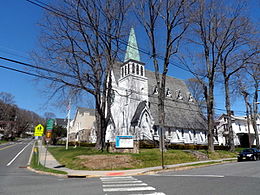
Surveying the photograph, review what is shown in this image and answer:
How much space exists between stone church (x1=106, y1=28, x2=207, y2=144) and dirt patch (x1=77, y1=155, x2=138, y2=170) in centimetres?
1638

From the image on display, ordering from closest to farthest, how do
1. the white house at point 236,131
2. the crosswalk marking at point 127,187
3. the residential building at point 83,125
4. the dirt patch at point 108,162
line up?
1. the crosswalk marking at point 127,187
2. the dirt patch at point 108,162
3. the white house at point 236,131
4. the residential building at point 83,125

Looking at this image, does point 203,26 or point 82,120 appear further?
point 82,120

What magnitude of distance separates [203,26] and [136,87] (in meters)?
15.8

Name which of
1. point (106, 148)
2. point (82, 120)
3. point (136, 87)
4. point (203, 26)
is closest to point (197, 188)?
point (106, 148)

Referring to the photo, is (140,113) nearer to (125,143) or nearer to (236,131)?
(125,143)

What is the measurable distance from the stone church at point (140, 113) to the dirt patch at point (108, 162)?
1638 cm

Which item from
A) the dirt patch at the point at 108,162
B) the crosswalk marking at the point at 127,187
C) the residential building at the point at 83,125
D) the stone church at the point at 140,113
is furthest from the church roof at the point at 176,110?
the crosswalk marking at the point at 127,187

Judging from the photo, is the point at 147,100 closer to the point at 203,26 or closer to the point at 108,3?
the point at 203,26

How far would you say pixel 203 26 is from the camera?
1000 inches

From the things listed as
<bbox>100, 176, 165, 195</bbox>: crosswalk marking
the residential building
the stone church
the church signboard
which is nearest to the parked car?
the church signboard

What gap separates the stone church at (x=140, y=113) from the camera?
3456cm

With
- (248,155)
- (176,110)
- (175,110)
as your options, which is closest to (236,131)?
(176,110)

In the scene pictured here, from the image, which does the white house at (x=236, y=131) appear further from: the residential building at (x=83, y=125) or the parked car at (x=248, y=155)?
the residential building at (x=83, y=125)

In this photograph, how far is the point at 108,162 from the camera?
15.0 m
